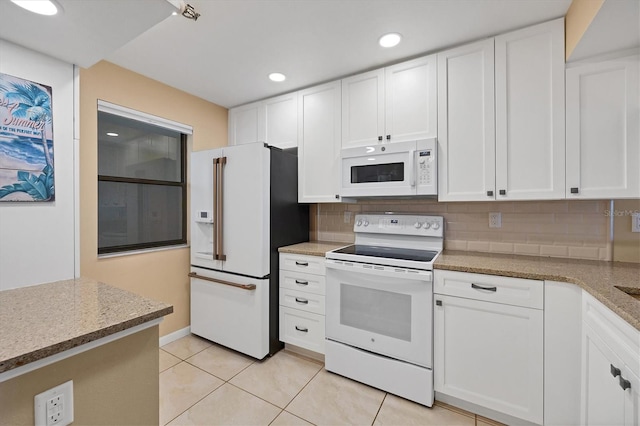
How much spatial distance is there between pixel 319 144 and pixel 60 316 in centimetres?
211

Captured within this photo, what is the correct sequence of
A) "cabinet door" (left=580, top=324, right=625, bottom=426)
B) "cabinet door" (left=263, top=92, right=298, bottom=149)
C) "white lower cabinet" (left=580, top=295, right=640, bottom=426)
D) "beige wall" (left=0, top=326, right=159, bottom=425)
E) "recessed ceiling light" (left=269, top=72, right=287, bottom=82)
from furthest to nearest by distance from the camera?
"cabinet door" (left=263, top=92, right=298, bottom=149) < "recessed ceiling light" (left=269, top=72, right=287, bottom=82) < "cabinet door" (left=580, top=324, right=625, bottom=426) < "white lower cabinet" (left=580, top=295, right=640, bottom=426) < "beige wall" (left=0, top=326, right=159, bottom=425)

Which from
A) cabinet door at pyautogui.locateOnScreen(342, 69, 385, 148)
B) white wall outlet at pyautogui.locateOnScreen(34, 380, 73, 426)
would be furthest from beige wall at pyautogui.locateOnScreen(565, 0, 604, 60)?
white wall outlet at pyautogui.locateOnScreen(34, 380, 73, 426)

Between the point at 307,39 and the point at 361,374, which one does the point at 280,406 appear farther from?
the point at 307,39

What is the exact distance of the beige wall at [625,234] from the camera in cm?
176

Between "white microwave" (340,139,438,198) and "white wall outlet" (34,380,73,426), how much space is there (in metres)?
1.99

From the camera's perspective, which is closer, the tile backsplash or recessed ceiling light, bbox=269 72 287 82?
the tile backsplash

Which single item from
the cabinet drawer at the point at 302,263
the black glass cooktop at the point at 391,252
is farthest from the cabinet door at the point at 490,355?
the cabinet drawer at the point at 302,263

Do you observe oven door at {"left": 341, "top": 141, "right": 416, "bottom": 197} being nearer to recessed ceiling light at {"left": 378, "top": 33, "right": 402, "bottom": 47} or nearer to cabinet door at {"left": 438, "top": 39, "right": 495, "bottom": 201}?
cabinet door at {"left": 438, "top": 39, "right": 495, "bottom": 201}

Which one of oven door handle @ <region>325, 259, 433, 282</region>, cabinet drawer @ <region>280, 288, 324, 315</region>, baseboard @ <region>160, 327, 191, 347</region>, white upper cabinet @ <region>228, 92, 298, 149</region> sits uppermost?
white upper cabinet @ <region>228, 92, 298, 149</region>

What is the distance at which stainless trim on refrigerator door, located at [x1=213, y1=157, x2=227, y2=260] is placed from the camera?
2.49 m

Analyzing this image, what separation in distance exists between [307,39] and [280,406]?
8.09 feet

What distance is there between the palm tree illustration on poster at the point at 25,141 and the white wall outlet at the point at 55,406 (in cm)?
102

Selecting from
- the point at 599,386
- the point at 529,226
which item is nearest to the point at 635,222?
the point at 529,226

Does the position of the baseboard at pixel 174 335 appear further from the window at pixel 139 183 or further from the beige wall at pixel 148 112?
the window at pixel 139 183
